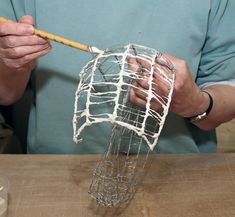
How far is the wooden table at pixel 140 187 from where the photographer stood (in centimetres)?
69

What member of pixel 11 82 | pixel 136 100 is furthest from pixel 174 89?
pixel 11 82

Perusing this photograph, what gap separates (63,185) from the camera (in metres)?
0.73

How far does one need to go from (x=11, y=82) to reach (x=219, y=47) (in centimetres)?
42

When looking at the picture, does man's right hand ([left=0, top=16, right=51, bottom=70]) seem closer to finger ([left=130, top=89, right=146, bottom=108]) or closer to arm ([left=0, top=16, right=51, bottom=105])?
arm ([left=0, top=16, right=51, bottom=105])

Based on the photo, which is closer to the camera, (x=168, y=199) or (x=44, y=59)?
(x=168, y=199)

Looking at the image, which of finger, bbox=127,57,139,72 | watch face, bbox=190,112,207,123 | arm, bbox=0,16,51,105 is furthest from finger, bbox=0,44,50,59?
watch face, bbox=190,112,207,123

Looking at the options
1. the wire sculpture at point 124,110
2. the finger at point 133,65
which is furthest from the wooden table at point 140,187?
the finger at point 133,65

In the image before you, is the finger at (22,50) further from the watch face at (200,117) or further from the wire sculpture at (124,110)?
the watch face at (200,117)

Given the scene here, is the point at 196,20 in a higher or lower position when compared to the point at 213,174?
higher

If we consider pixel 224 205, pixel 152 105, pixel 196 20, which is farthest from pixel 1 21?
pixel 224 205

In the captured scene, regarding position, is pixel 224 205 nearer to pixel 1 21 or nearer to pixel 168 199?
pixel 168 199

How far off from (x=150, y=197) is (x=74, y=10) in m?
0.37

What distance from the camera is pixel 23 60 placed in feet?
2.17

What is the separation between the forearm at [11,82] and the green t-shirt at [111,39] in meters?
0.05
